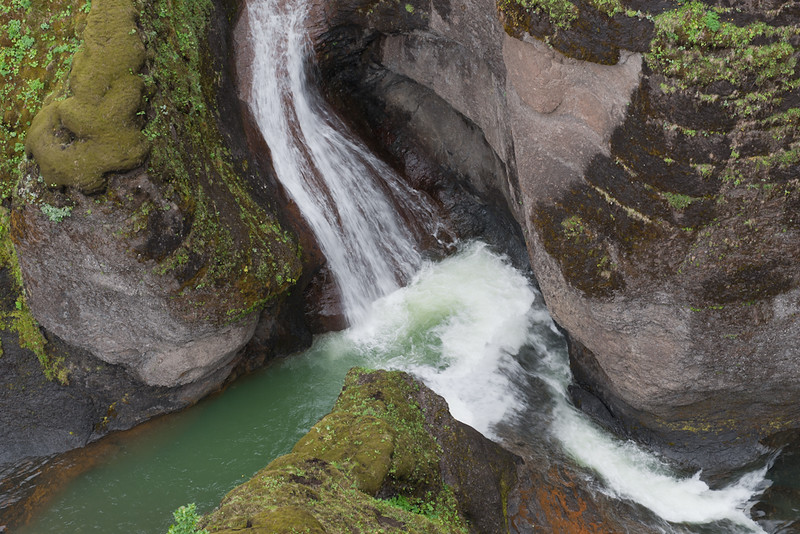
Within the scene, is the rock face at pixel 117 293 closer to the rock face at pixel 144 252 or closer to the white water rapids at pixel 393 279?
the rock face at pixel 144 252

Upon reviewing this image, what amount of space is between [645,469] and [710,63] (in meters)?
5.60

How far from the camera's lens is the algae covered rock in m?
5.32

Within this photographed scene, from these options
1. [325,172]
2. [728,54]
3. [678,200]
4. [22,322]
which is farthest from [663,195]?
[22,322]

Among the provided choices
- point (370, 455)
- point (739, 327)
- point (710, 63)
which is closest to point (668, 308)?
point (739, 327)

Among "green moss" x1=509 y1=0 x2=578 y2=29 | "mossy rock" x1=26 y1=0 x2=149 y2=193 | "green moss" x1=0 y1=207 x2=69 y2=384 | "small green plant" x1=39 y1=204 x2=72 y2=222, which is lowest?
"green moss" x1=0 y1=207 x2=69 y2=384

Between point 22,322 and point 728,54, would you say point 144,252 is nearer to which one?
point 22,322

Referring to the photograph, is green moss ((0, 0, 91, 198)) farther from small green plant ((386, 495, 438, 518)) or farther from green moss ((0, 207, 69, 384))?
small green plant ((386, 495, 438, 518))

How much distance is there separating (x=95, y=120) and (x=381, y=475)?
5.47 meters

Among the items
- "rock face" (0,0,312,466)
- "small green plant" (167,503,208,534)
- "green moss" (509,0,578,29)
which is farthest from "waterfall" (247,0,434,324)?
"small green plant" (167,503,208,534)

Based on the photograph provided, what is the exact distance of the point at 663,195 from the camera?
625cm

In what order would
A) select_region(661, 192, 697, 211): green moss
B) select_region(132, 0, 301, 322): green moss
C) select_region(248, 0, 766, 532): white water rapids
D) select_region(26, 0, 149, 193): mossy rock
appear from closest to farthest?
select_region(661, 192, 697, 211): green moss < select_region(26, 0, 149, 193): mossy rock < select_region(132, 0, 301, 322): green moss < select_region(248, 0, 766, 532): white water rapids

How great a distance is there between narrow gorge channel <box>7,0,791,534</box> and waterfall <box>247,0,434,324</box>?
0.02 meters

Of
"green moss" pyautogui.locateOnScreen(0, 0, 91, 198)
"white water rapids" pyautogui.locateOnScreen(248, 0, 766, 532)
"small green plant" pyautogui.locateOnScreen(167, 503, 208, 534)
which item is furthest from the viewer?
"white water rapids" pyautogui.locateOnScreen(248, 0, 766, 532)

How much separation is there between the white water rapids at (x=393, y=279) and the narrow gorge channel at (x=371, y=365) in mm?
24
